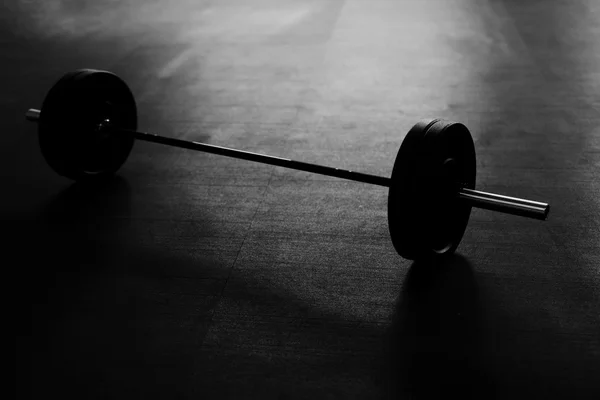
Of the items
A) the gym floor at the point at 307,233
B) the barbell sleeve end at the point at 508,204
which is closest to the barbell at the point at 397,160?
the barbell sleeve end at the point at 508,204

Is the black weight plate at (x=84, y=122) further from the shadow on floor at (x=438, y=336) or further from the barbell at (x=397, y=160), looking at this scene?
the shadow on floor at (x=438, y=336)

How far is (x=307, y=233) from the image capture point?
2232 mm

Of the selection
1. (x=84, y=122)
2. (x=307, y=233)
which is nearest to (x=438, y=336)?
(x=307, y=233)

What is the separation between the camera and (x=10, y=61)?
13.0ft

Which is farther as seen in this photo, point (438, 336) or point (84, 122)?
point (84, 122)

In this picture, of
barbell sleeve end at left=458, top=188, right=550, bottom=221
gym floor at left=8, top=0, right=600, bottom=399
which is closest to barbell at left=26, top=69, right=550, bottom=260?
barbell sleeve end at left=458, top=188, right=550, bottom=221

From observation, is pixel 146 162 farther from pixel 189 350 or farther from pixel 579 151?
pixel 579 151

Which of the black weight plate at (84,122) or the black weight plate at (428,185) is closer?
the black weight plate at (428,185)

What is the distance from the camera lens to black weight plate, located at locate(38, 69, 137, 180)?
2.39 metres

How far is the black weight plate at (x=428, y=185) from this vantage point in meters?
1.76

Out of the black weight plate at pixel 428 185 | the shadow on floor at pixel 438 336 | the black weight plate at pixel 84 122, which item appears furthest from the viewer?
the black weight plate at pixel 84 122

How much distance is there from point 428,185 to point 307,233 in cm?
56

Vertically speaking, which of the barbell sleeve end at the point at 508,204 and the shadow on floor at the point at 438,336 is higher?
the barbell sleeve end at the point at 508,204

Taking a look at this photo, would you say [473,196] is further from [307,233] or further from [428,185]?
[307,233]
